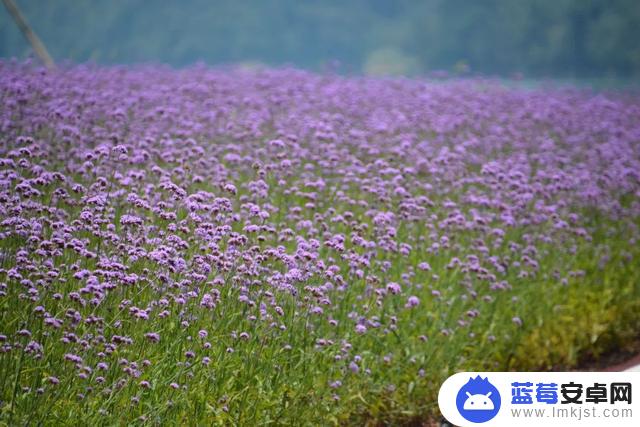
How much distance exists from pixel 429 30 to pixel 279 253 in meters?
19.9

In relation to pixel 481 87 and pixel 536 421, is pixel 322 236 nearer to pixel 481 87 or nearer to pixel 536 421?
pixel 536 421

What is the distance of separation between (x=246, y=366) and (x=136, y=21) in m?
13.2

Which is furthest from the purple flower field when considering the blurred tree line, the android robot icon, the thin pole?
the blurred tree line

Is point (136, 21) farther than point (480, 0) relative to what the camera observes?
No

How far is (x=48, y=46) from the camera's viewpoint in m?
13.0

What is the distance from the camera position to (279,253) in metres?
4.79

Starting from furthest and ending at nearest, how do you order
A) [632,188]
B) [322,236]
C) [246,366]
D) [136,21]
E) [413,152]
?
[136,21]
[632,188]
[413,152]
[322,236]
[246,366]

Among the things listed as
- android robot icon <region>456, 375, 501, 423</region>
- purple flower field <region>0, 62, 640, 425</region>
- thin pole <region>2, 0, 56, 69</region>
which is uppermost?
thin pole <region>2, 0, 56, 69</region>

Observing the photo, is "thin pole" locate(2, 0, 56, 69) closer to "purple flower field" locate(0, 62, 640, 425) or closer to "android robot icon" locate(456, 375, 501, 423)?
"purple flower field" locate(0, 62, 640, 425)

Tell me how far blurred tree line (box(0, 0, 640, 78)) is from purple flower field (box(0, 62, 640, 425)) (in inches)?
322

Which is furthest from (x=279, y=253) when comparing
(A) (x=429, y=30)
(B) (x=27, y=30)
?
(A) (x=429, y=30)

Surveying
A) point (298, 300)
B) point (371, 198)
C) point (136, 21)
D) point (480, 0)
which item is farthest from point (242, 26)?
point (298, 300)

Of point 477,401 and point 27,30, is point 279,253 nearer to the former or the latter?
point 477,401

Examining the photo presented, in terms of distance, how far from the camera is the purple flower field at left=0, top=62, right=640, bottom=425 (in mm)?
4277
